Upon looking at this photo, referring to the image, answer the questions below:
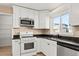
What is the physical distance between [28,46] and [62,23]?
1275 millimetres

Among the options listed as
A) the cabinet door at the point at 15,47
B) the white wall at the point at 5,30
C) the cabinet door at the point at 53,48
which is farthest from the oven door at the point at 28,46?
the white wall at the point at 5,30

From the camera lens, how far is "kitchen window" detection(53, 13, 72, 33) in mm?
2699

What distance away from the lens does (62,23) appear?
2992 mm

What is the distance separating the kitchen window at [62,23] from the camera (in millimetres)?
2699

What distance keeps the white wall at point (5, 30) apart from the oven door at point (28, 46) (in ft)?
3.83

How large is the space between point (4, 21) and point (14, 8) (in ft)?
2.62

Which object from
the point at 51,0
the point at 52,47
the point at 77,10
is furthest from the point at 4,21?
the point at 51,0

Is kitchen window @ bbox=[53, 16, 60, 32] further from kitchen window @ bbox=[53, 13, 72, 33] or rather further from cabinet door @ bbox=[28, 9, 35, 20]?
Result: cabinet door @ bbox=[28, 9, 35, 20]

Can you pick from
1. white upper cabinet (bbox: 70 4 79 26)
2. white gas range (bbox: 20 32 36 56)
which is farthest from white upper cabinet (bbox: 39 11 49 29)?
white upper cabinet (bbox: 70 4 79 26)

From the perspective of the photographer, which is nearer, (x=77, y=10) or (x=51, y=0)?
(x=51, y=0)

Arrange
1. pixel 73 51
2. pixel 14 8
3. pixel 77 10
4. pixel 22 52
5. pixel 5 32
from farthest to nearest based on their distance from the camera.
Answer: pixel 5 32
pixel 14 8
pixel 22 52
pixel 77 10
pixel 73 51

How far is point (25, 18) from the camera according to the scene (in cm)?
304

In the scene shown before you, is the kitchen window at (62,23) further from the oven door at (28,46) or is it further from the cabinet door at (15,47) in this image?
the cabinet door at (15,47)

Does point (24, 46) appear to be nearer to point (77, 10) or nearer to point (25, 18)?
point (25, 18)
